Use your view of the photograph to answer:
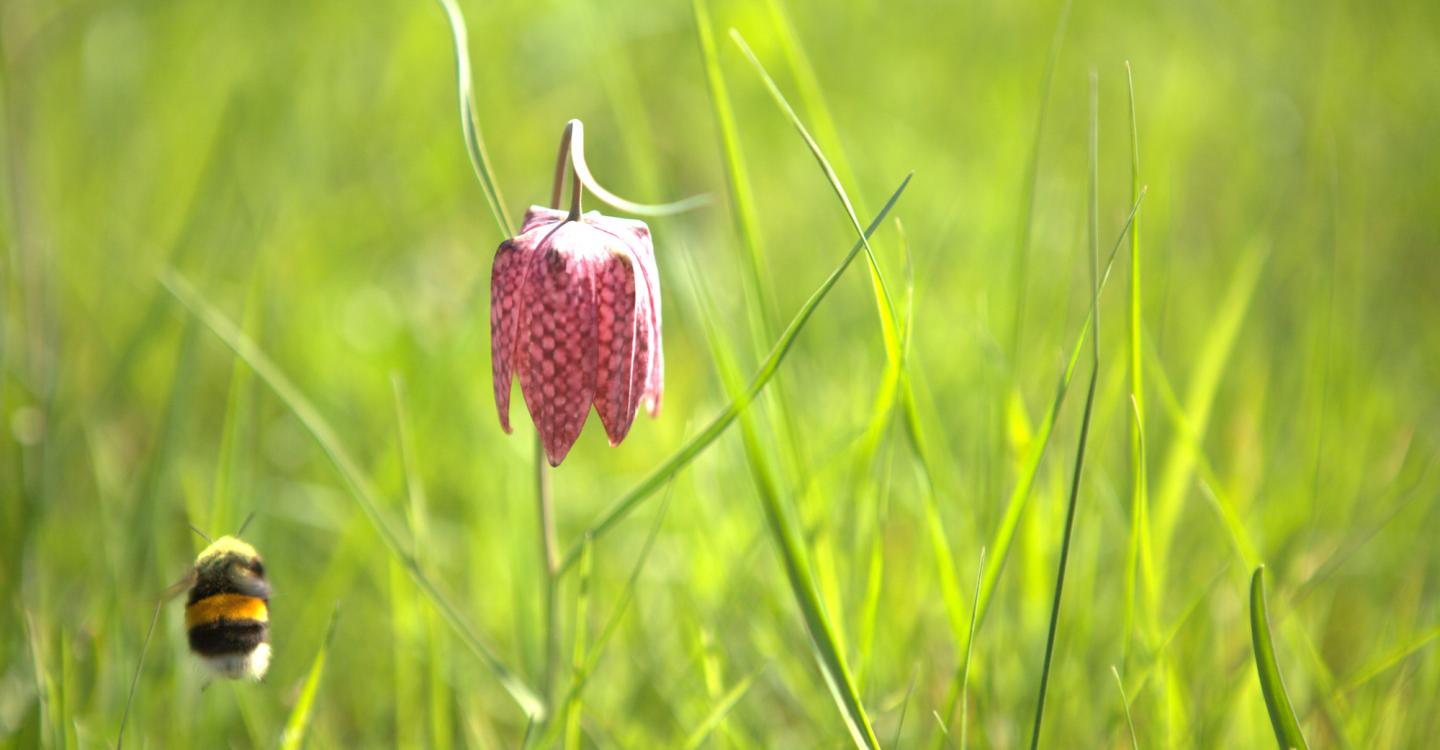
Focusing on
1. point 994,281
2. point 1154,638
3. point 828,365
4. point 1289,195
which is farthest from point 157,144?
point 1289,195

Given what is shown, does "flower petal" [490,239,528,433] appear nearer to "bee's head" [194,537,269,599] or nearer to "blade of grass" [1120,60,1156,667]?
"bee's head" [194,537,269,599]

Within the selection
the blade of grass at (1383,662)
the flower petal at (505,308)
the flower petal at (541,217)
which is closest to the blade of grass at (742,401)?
the flower petal at (505,308)

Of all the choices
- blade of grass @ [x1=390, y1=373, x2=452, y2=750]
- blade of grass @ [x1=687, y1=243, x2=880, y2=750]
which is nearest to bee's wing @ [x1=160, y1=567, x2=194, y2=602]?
blade of grass @ [x1=390, y1=373, x2=452, y2=750]

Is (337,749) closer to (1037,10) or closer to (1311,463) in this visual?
(1311,463)

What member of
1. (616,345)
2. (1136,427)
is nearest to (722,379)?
Result: (616,345)

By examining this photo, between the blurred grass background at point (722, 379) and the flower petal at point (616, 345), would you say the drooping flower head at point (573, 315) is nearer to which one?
the flower petal at point (616, 345)

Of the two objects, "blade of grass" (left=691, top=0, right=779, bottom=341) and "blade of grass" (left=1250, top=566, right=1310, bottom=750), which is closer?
"blade of grass" (left=1250, top=566, right=1310, bottom=750)

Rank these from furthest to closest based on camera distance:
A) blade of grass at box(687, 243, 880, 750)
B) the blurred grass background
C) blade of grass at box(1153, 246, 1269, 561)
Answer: blade of grass at box(1153, 246, 1269, 561) < the blurred grass background < blade of grass at box(687, 243, 880, 750)
